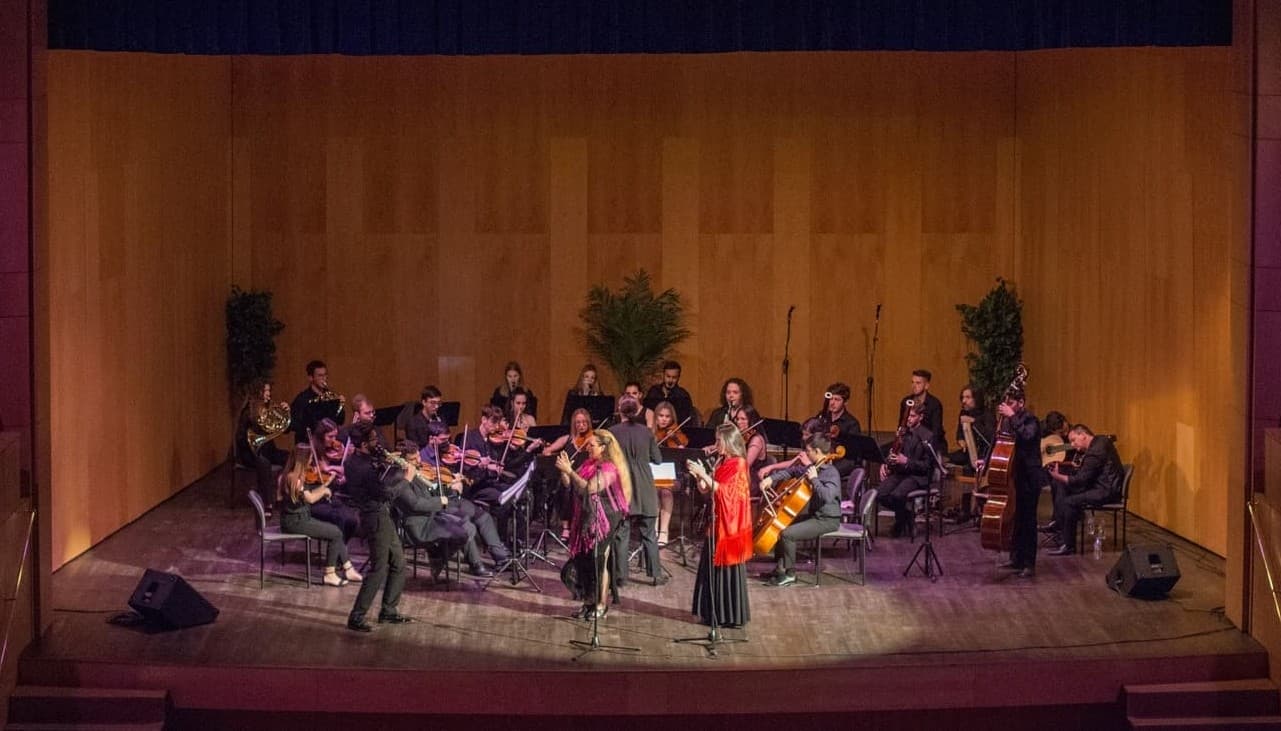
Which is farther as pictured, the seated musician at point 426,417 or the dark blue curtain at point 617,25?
the seated musician at point 426,417

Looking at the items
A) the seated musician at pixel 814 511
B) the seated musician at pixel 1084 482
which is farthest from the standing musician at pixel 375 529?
the seated musician at pixel 1084 482

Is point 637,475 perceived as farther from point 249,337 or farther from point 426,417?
point 249,337

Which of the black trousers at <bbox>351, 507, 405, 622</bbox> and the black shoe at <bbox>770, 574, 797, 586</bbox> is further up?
the black trousers at <bbox>351, 507, 405, 622</bbox>

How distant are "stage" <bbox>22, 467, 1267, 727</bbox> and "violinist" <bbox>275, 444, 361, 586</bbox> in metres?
0.22

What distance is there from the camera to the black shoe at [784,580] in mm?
11109

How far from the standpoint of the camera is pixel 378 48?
10.4m

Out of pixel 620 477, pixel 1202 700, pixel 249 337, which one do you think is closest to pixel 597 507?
pixel 620 477

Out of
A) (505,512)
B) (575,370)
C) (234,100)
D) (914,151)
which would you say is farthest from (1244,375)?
(234,100)

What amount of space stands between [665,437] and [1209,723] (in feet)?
15.0

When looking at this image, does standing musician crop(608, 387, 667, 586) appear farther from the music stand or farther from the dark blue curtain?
the dark blue curtain

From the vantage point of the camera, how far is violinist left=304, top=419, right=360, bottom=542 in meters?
10.9

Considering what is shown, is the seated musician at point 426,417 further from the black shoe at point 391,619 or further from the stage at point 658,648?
the black shoe at point 391,619

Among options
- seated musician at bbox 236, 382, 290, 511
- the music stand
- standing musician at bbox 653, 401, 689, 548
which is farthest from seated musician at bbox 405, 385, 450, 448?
standing musician at bbox 653, 401, 689, 548

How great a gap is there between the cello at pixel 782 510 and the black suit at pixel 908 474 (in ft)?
5.68
